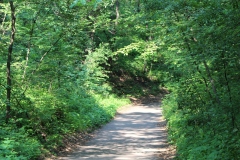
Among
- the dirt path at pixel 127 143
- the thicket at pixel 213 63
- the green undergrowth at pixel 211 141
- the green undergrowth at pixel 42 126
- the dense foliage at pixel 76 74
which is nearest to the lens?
the thicket at pixel 213 63

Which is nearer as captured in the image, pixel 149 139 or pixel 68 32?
pixel 68 32

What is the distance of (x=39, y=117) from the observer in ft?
31.1

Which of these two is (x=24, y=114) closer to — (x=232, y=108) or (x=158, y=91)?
(x=232, y=108)

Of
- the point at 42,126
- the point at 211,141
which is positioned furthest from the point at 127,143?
the point at 211,141

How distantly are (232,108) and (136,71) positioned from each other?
2820 centimetres

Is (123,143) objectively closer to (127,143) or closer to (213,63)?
(127,143)

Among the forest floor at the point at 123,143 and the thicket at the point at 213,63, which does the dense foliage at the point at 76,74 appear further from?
the forest floor at the point at 123,143

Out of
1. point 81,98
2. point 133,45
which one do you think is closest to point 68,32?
point 81,98

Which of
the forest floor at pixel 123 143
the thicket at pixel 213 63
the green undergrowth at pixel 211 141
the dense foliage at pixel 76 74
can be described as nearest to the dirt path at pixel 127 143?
the forest floor at pixel 123 143

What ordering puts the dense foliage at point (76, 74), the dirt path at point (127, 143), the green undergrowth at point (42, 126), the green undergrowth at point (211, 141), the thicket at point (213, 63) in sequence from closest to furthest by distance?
the thicket at point (213, 63) → the green undergrowth at point (211, 141) → the dense foliage at point (76, 74) → the green undergrowth at point (42, 126) → the dirt path at point (127, 143)

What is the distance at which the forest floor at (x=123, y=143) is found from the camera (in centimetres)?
902

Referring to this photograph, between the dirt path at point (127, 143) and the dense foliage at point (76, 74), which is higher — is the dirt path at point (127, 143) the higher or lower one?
the lower one

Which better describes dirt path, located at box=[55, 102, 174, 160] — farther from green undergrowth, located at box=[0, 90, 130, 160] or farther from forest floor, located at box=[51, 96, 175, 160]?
green undergrowth, located at box=[0, 90, 130, 160]

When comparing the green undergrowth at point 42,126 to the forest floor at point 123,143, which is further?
the forest floor at point 123,143
